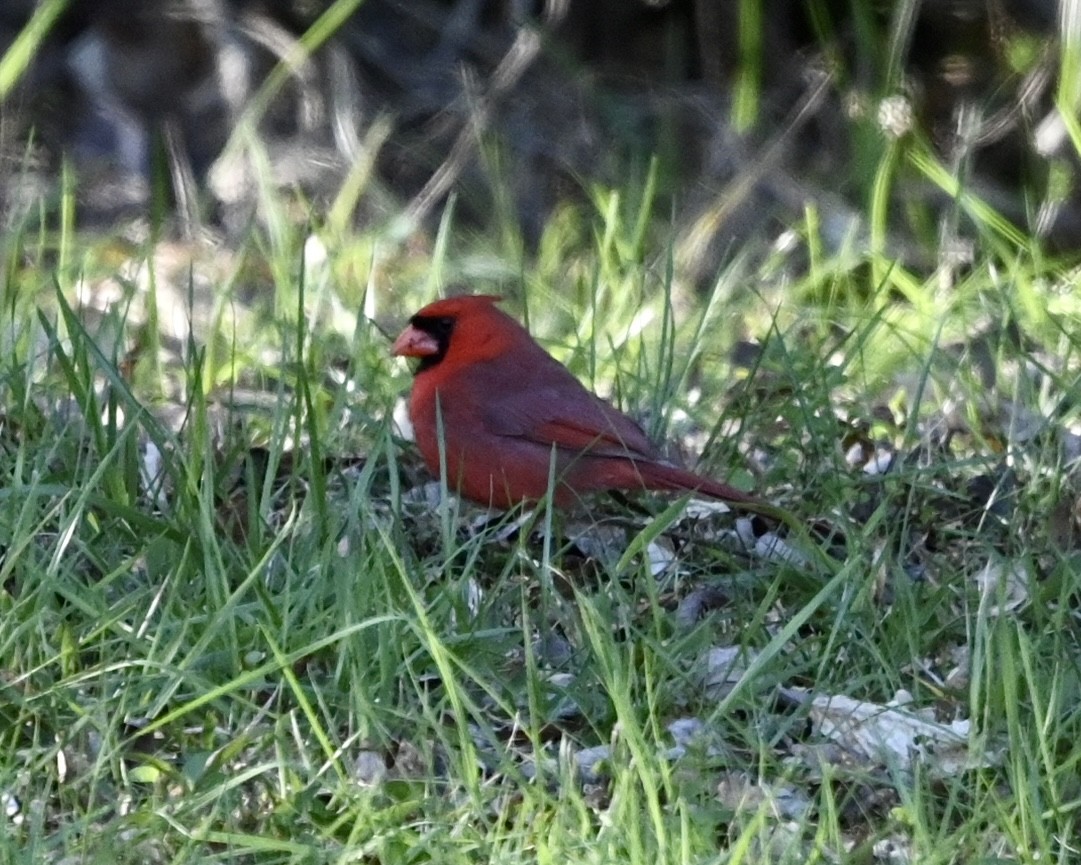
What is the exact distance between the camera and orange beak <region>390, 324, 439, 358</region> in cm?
437

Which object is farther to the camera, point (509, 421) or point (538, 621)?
point (509, 421)

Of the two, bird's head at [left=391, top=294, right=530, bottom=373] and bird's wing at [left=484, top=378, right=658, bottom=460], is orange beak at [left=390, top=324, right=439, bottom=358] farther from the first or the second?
bird's wing at [left=484, top=378, right=658, bottom=460]

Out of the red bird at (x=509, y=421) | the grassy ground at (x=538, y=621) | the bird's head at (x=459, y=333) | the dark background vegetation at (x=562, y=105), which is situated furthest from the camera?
the dark background vegetation at (x=562, y=105)

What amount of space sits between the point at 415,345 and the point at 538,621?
50.2 inches

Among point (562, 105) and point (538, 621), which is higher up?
point (562, 105)

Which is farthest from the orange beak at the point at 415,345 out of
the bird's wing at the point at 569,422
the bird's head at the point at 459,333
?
the bird's wing at the point at 569,422

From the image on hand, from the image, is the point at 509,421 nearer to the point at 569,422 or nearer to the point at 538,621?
the point at 569,422

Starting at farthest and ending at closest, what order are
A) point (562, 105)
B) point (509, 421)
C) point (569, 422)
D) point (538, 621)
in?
1. point (562, 105)
2. point (509, 421)
3. point (569, 422)
4. point (538, 621)

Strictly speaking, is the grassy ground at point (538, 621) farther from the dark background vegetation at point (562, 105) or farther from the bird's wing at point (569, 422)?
the dark background vegetation at point (562, 105)

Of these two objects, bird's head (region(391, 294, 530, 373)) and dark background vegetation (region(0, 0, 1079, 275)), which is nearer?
bird's head (region(391, 294, 530, 373))

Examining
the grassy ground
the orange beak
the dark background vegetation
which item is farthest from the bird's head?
the dark background vegetation

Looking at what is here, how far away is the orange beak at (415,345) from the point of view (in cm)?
437

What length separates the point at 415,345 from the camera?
4383 millimetres

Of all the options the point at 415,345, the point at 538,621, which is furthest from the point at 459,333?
the point at 538,621
